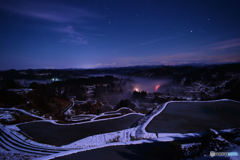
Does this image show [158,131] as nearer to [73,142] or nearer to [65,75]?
[73,142]

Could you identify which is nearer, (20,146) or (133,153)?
(133,153)

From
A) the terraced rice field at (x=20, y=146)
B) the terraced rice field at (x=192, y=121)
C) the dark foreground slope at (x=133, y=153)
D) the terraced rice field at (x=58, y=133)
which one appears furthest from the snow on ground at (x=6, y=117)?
the terraced rice field at (x=192, y=121)

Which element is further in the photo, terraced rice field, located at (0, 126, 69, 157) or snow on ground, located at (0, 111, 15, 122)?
snow on ground, located at (0, 111, 15, 122)

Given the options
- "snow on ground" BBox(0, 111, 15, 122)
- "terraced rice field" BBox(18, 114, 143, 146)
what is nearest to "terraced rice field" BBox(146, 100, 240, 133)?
"terraced rice field" BBox(18, 114, 143, 146)

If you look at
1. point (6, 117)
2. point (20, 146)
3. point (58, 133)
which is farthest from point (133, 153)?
point (6, 117)

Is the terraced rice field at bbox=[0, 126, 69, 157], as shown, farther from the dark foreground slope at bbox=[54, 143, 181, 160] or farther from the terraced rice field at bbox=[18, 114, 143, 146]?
the dark foreground slope at bbox=[54, 143, 181, 160]

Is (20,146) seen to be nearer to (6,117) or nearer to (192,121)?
(6,117)

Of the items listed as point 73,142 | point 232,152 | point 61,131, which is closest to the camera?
point 232,152

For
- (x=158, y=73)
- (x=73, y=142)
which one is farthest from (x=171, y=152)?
(x=158, y=73)

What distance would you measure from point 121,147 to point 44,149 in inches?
217

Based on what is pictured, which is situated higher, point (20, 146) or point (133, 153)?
point (133, 153)

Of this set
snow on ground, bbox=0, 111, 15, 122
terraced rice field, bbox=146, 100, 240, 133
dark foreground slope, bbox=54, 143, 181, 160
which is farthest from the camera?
snow on ground, bbox=0, 111, 15, 122

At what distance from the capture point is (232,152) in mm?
3869

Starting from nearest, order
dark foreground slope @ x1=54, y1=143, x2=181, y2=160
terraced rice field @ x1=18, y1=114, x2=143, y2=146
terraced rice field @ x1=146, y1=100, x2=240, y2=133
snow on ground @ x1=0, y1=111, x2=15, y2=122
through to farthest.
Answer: dark foreground slope @ x1=54, y1=143, x2=181, y2=160
terraced rice field @ x1=146, y1=100, x2=240, y2=133
terraced rice field @ x1=18, y1=114, x2=143, y2=146
snow on ground @ x1=0, y1=111, x2=15, y2=122
